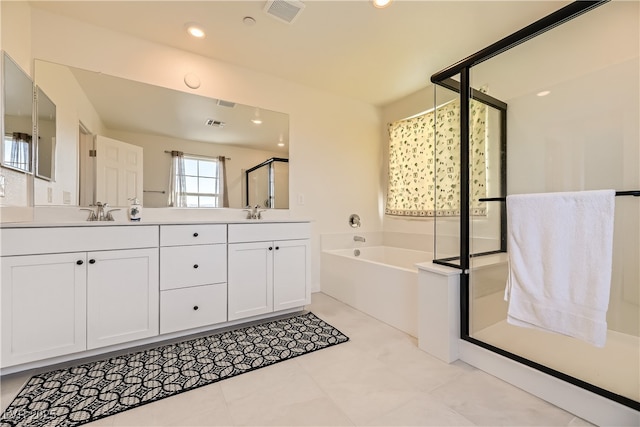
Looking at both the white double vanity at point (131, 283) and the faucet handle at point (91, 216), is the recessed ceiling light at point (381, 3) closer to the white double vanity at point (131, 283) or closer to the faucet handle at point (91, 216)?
the white double vanity at point (131, 283)

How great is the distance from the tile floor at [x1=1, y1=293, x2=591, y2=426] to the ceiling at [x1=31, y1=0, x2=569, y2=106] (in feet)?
7.79

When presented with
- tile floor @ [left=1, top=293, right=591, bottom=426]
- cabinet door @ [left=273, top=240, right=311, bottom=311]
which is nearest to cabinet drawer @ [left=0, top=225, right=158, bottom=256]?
tile floor @ [left=1, top=293, right=591, bottom=426]

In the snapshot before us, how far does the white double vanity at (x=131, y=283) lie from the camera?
4.83ft

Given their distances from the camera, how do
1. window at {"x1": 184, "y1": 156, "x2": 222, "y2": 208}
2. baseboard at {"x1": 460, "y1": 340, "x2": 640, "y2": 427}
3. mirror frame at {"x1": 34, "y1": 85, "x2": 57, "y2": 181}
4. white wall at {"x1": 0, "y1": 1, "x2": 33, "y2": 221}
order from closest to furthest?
baseboard at {"x1": 460, "y1": 340, "x2": 640, "y2": 427}
white wall at {"x1": 0, "y1": 1, "x2": 33, "y2": 221}
mirror frame at {"x1": 34, "y1": 85, "x2": 57, "y2": 181}
window at {"x1": 184, "y1": 156, "x2": 222, "y2": 208}

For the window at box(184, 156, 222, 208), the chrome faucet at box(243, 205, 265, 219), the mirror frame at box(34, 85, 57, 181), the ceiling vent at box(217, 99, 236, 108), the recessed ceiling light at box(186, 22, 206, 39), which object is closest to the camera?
the mirror frame at box(34, 85, 57, 181)

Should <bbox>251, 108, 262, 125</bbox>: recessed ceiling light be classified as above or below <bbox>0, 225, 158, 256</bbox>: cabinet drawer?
above

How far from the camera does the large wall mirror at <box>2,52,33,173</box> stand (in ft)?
5.23

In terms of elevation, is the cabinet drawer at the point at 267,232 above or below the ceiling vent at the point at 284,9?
below

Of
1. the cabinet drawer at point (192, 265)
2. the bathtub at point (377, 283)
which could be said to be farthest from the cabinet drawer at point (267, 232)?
the bathtub at point (377, 283)

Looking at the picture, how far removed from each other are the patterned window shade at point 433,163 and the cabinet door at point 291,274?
1.19 m

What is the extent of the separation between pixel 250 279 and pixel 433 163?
2127 mm

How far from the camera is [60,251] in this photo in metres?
1.55

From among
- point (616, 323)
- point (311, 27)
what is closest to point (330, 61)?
point (311, 27)

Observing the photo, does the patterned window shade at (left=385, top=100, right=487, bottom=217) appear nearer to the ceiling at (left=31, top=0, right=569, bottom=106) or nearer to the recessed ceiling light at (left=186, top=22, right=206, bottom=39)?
the ceiling at (left=31, top=0, right=569, bottom=106)
